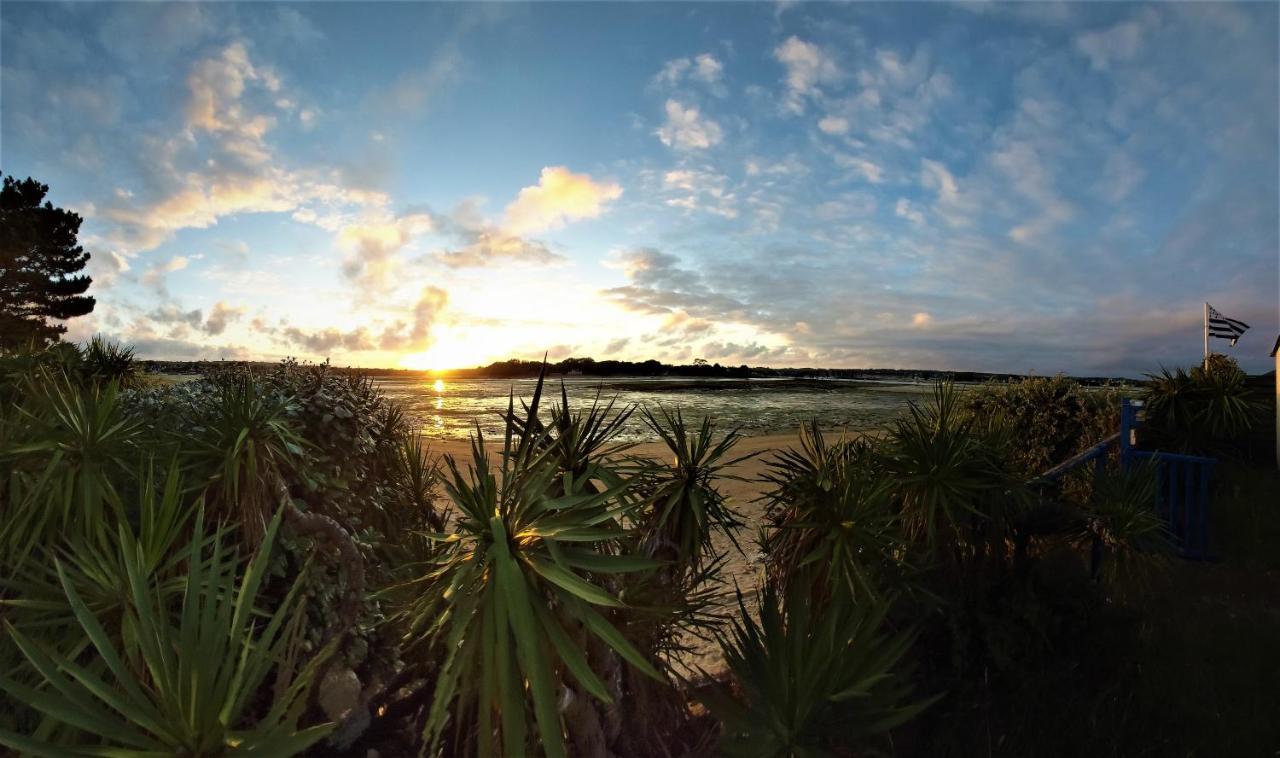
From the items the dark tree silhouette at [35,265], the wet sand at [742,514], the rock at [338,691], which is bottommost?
the wet sand at [742,514]

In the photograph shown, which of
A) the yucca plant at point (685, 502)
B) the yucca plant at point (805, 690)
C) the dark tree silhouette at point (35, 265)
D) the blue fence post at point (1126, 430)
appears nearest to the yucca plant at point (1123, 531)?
the blue fence post at point (1126, 430)

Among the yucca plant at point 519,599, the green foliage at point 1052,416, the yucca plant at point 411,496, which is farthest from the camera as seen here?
the green foliage at point 1052,416

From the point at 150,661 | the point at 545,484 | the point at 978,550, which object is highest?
the point at 545,484

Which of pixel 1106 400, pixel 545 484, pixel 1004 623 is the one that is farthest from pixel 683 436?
pixel 1106 400

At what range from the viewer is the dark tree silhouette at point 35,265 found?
34.9 metres

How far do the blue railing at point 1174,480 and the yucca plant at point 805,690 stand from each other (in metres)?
6.98

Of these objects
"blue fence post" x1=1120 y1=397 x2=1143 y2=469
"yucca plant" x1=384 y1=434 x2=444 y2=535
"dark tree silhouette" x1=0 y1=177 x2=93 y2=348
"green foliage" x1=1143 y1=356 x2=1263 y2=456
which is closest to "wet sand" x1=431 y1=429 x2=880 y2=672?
"yucca plant" x1=384 y1=434 x2=444 y2=535

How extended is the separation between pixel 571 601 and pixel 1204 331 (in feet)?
85.7

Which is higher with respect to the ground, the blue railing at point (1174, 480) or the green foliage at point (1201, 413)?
the green foliage at point (1201, 413)

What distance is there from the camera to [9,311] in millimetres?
37188

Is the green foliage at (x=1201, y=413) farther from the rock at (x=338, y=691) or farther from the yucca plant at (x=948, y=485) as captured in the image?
the rock at (x=338, y=691)

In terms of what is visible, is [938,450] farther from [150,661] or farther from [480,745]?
[150,661]

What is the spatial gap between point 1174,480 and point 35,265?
55.4m

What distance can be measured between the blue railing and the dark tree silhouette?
47.1 metres
